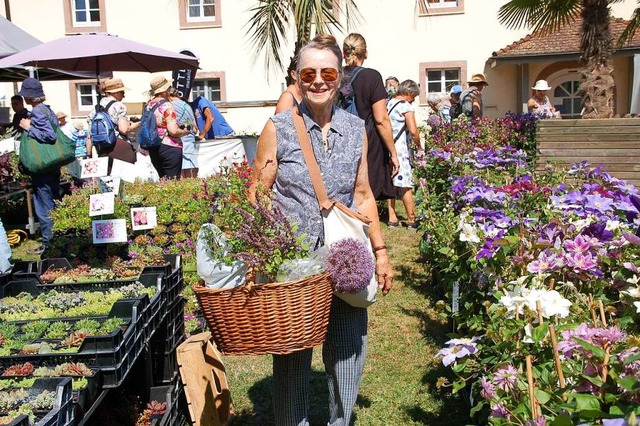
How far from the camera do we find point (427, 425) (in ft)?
12.1

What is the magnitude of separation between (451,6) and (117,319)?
17.7 m

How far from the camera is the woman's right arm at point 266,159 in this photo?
2.94 m

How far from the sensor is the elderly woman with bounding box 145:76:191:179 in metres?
8.04

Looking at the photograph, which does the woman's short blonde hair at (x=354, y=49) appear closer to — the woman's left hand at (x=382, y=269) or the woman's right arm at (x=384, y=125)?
the woman's right arm at (x=384, y=125)

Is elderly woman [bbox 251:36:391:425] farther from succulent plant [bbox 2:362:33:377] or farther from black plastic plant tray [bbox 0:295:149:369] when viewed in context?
succulent plant [bbox 2:362:33:377]

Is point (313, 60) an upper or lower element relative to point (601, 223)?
upper

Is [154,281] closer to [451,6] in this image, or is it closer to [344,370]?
[344,370]

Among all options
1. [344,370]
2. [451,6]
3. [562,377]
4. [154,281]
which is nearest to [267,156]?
[344,370]

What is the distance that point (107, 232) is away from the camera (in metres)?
6.10

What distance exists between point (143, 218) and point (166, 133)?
207cm

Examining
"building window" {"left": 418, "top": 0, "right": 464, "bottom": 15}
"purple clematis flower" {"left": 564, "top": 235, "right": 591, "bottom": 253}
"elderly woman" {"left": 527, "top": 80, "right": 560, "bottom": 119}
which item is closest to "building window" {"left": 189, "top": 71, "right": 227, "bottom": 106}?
"building window" {"left": 418, "top": 0, "right": 464, "bottom": 15}

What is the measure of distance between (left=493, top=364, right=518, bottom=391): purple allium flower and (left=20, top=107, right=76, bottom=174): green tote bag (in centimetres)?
633

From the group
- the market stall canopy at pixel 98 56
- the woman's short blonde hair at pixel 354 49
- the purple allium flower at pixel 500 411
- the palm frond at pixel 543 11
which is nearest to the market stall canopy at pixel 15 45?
the market stall canopy at pixel 98 56

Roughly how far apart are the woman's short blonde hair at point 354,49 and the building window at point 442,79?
562 inches
